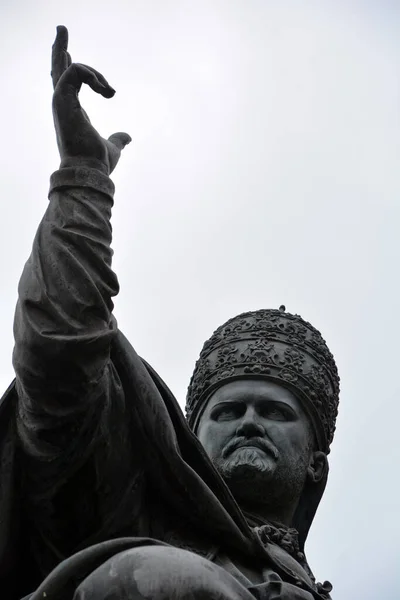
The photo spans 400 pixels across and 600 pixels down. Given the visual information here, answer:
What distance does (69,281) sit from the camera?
7.47 metres

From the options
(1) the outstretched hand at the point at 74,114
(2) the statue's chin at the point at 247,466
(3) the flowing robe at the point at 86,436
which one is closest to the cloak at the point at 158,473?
(3) the flowing robe at the point at 86,436

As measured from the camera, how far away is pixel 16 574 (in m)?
8.00

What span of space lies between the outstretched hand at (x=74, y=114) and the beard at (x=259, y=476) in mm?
2201

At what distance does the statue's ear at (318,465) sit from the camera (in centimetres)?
1016

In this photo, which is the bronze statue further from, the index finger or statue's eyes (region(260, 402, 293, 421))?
statue's eyes (region(260, 402, 293, 421))

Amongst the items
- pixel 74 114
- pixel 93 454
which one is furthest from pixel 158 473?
pixel 74 114

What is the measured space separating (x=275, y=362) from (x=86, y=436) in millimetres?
2761

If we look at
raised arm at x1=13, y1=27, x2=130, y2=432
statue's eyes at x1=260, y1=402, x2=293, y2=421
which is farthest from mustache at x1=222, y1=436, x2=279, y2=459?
raised arm at x1=13, y1=27, x2=130, y2=432

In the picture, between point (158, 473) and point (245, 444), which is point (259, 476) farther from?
point (158, 473)

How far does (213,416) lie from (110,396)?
2184 mm

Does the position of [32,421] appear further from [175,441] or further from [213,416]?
[213,416]

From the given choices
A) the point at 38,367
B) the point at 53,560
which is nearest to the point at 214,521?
the point at 53,560

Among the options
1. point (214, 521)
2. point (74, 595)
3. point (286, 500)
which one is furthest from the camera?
point (286, 500)

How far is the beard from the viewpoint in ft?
31.0
